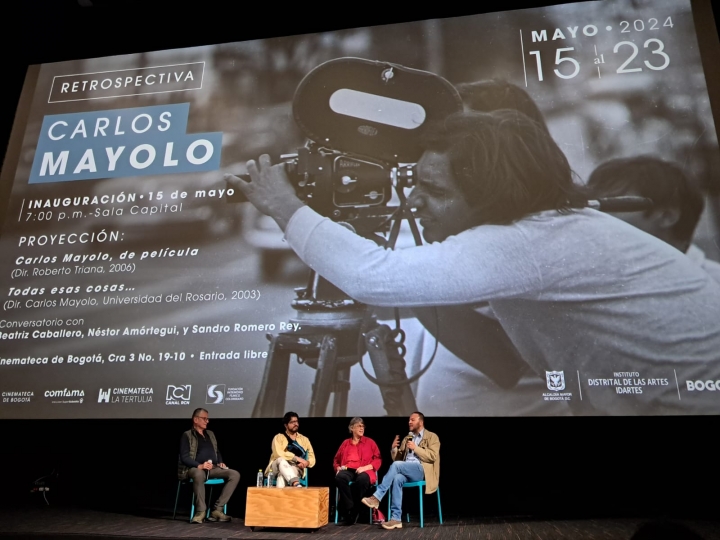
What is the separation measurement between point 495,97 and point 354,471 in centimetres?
236

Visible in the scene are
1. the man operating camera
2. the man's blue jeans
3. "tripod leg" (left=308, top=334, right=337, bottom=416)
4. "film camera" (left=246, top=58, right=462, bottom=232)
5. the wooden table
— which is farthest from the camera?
"film camera" (left=246, top=58, right=462, bottom=232)

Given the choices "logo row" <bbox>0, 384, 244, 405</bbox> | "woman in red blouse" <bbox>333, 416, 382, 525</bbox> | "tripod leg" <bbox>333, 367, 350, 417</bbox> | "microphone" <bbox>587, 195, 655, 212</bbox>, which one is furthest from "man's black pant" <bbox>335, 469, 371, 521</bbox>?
"microphone" <bbox>587, 195, 655, 212</bbox>

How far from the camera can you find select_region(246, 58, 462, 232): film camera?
365cm

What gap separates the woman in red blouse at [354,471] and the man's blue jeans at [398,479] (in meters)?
0.09

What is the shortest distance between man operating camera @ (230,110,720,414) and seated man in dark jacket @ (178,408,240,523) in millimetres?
1136

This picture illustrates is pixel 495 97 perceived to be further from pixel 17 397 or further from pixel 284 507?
pixel 17 397

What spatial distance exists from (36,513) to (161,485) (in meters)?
0.72

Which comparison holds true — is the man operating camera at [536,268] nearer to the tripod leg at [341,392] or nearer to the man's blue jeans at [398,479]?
the tripod leg at [341,392]

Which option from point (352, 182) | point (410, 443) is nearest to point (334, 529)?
point (410, 443)

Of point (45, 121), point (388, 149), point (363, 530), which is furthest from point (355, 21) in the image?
point (363, 530)

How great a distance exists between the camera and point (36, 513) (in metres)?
3.45

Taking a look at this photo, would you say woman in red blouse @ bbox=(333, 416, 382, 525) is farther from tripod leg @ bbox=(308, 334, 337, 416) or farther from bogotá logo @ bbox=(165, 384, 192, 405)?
bogotá logo @ bbox=(165, 384, 192, 405)

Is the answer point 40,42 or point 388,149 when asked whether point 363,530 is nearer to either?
point 388,149

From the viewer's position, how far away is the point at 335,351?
3.44 m
